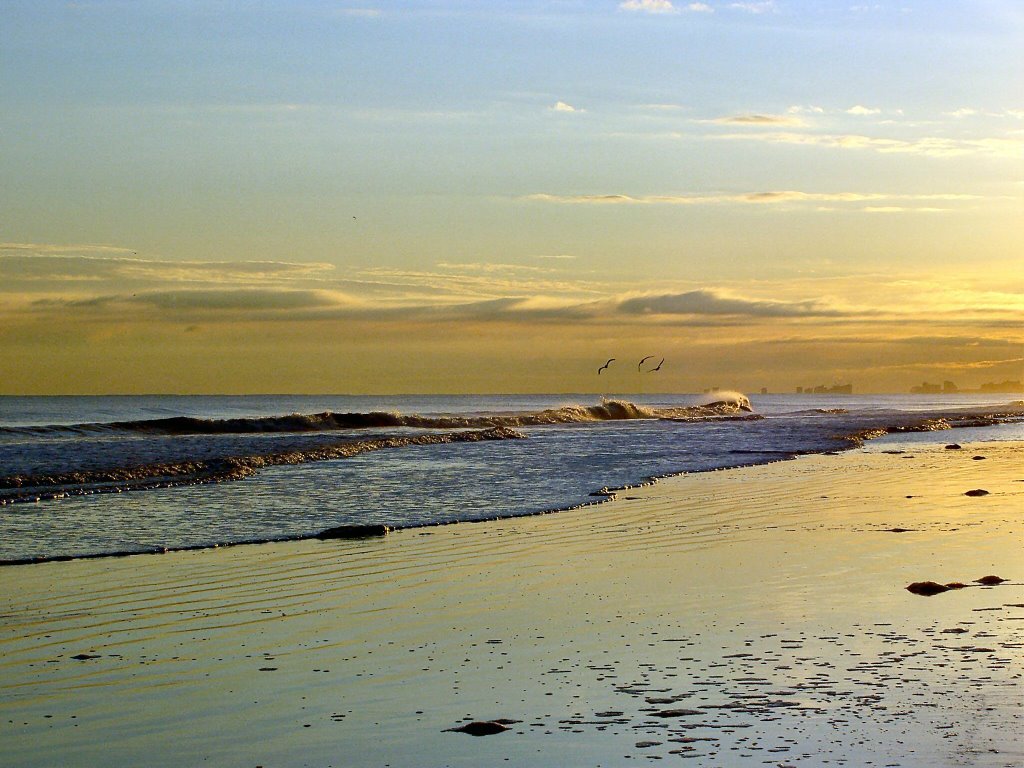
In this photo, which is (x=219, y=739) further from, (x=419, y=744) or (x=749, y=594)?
(x=749, y=594)

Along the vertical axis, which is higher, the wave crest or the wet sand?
the wet sand

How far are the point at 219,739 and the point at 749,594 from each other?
18.7 ft

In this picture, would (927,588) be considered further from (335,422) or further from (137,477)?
(335,422)

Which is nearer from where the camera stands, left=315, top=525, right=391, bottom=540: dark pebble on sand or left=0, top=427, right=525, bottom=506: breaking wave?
left=315, top=525, right=391, bottom=540: dark pebble on sand

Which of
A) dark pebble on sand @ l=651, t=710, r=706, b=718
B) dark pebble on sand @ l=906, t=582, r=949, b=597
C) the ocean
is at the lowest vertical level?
the ocean

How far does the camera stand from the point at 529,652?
845 cm

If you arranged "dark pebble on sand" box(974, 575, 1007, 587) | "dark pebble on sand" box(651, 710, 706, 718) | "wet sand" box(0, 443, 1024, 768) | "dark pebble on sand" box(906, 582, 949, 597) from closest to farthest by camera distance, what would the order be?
"wet sand" box(0, 443, 1024, 768) → "dark pebble on sand" box(651, 710, 706, 718) → "dark pebble on sand" box(906, 582, 949, 597) → "dark pebble on sand" box(974, 575, 1007, 587)

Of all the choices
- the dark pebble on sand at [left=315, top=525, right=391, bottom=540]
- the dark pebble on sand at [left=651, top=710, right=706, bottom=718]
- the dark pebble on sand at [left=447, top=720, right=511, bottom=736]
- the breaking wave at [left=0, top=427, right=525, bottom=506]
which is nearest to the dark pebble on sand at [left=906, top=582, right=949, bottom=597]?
the dark pebble on sand at [left=651, top=710, right=706, bottom=718]

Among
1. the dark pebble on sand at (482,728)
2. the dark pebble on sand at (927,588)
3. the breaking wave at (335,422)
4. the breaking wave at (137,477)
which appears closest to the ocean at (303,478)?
the breaking wave at (137,477)

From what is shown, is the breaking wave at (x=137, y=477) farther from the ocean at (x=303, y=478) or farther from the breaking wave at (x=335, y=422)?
the breaking wave at (x=335, y=422)

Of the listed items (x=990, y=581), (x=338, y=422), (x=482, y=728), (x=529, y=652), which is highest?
(x=482, y=728)

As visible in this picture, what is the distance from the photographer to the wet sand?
6320 millimetres

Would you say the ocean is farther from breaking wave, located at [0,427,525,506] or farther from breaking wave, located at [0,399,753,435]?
breaking wave, located at [0,399,753,435]

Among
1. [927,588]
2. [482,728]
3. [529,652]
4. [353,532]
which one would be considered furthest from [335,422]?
[482,728]
